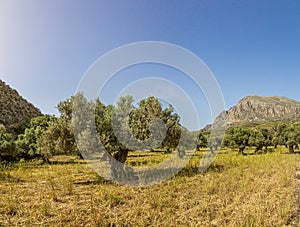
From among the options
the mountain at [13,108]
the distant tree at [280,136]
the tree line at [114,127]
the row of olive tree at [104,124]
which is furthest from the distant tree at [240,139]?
the mountain at [13,108]

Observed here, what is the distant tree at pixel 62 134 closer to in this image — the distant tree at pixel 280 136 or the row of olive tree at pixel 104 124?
the row of olive tree at pixel 104 124

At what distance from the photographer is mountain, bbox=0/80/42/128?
52.3 m

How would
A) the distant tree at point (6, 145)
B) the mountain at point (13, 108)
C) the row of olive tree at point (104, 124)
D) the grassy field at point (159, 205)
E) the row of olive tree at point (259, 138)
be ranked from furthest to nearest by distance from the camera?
the mountain at point (13, 108), the row of olive tree at point (259, 138), the distant tree at point (6, 145), the row of olive tree at point (104, 124), the grassy field at point (159, 205)

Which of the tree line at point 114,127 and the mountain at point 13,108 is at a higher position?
the mountain at point 13,108

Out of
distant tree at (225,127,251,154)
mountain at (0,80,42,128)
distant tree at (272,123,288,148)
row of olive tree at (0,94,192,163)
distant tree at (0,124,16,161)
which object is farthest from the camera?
mountain at (0,80,42,128)

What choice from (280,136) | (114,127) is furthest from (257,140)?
(114,127)

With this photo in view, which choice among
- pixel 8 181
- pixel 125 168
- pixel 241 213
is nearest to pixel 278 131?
pixel 125 168

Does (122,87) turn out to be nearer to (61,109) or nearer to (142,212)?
(61,109)

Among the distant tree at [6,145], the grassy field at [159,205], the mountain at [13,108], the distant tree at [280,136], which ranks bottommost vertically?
the grassy field at [159,205]

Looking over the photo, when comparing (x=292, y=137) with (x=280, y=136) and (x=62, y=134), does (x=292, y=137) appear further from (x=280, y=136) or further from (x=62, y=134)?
(x=62, y=134)

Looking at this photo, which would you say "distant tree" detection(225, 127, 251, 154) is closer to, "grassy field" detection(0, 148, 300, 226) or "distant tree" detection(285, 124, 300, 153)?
"distant tree" detection(285, 124, 300, 153)

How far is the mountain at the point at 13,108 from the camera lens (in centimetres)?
5227

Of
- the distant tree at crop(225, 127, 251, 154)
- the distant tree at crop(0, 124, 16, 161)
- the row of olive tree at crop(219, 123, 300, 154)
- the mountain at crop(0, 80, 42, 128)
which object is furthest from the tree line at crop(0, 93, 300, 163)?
the mountain at crop(0, 80, 42, 128)

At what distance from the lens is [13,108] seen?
59.1 m
